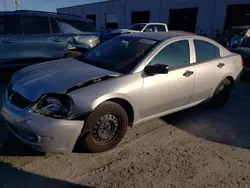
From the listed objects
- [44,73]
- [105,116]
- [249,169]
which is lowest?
[249,169]

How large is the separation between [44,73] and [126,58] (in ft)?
4.05

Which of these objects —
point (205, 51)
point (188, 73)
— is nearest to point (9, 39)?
point (188, 73)

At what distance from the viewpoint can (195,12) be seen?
24.1m

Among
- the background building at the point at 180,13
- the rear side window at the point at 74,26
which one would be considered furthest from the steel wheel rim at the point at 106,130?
the background building at the point at 180,13

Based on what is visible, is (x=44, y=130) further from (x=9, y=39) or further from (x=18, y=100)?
(x=9, y=39)

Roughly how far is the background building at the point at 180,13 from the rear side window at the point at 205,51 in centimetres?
1858

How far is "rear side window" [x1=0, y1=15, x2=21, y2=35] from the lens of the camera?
5855 millimetres

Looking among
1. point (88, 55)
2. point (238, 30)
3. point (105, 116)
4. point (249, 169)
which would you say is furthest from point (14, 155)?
point (238, 30)

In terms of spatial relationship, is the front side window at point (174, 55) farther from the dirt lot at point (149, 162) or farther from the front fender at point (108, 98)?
the dirt lot at point (149, 162)

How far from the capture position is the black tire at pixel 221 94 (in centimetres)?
463

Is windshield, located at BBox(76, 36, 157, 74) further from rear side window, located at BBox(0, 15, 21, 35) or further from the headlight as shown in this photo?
rear side window, located at BBox(0, 15, 21, 35)

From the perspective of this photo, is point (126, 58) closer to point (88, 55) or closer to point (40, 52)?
point (88, 55)

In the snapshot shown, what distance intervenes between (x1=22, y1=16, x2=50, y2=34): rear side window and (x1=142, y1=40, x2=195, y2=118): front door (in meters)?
4.33

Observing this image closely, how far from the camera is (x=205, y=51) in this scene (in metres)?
4.22
